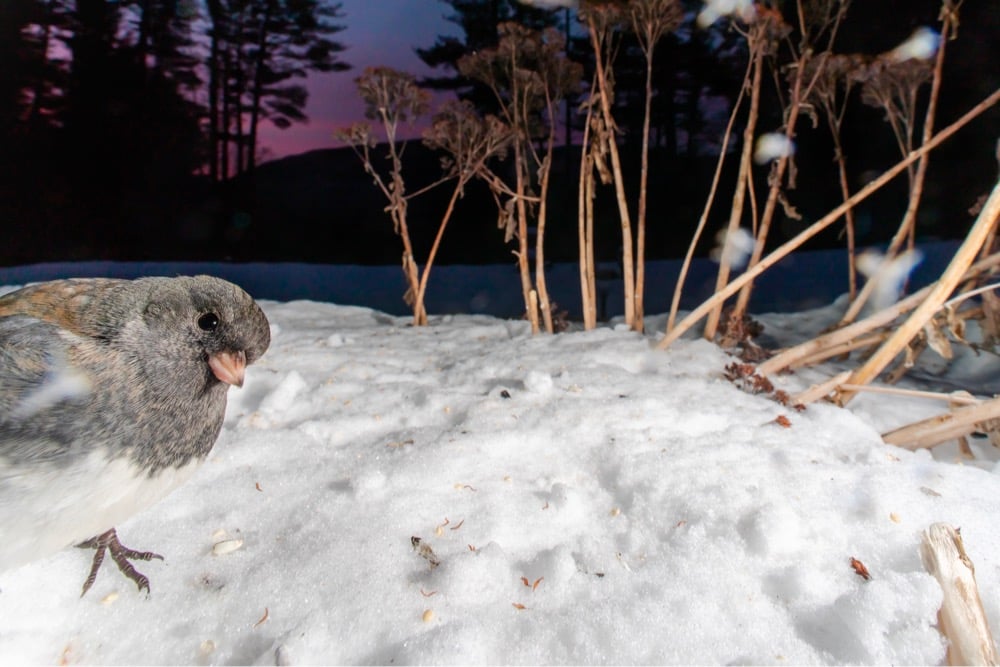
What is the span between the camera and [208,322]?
80cm

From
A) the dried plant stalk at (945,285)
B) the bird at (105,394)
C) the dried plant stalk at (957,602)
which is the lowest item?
the dried plant stalk at (957,602)

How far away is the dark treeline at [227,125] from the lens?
2662mm

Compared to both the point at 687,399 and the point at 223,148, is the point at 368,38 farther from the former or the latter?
the point at 687,399

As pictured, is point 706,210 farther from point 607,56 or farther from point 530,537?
point 530,537

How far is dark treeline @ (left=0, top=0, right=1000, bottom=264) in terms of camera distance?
266 cm

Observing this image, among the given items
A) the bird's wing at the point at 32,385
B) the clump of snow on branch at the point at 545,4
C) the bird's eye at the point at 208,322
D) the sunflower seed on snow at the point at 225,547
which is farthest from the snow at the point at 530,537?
the clump of snow on branch at the point at 545,4

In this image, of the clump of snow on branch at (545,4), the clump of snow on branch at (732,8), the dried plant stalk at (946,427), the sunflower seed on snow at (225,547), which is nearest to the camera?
the sunflower seed on snow at (225,547)

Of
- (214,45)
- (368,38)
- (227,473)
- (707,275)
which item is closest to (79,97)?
(214,45)

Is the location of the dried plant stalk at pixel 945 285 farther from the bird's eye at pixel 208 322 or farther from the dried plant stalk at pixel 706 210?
the bird's eye at pixel 208 322

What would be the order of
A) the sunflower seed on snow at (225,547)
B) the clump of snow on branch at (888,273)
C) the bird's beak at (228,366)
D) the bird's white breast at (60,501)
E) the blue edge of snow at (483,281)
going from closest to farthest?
1. the bird's white breast at (60,501)
2. the bird's beak at (228,366)
3. the sunflower seed on snow at (225,547)
4. the clump of snow on branch at (888,273)
5. the blue edge of snow at (483,281)

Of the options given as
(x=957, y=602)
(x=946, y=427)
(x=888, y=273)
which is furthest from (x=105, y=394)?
(x=888, y=273)

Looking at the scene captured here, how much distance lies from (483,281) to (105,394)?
7.88 feet

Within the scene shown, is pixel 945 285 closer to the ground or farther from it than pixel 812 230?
closer to the ground

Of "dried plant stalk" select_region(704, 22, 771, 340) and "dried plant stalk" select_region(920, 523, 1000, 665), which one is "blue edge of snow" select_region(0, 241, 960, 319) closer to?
"dried plant stalk" select_region(704, 22, 771, 340)
